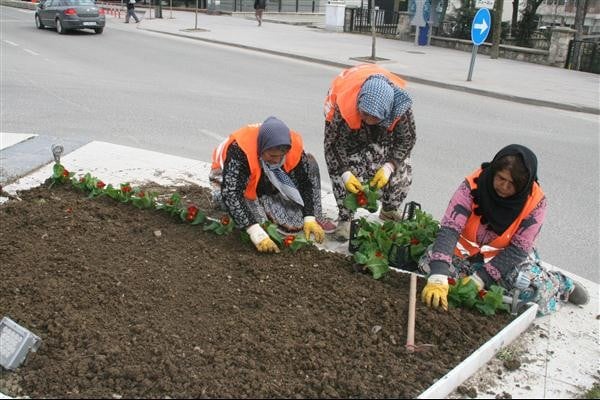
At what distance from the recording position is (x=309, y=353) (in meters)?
2.84

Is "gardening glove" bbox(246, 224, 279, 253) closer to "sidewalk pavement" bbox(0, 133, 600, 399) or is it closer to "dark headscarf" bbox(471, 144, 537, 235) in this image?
"sidewalk pavement" bbox(0, 133, 600, 399)

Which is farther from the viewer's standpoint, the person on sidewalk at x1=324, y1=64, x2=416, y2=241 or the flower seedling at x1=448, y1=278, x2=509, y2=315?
the person on sidewalk at x1=324, y1=64, x2=416, y2=241

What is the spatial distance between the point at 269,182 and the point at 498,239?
1579 mm

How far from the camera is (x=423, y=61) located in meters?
16.5

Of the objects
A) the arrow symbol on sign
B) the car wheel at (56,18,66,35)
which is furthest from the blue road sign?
the car wheel at (56,18,66,35)

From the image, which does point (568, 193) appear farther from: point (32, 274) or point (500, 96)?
point (500, 96)

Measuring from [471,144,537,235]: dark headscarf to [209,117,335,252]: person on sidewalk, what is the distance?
1181mm

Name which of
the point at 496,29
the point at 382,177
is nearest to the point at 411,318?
the point at 382,177

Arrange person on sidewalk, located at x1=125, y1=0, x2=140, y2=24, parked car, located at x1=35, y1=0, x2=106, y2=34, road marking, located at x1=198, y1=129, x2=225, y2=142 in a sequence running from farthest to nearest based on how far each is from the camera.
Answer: person on sidewalk, located at x1=125, y1=0, x2=140, y2=24, parked car, located at x1=35, y1=0, x2=106, y2=34, road marking, located at x1=198, y1=129, x2=225, y2=142

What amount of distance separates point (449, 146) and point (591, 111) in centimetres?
499

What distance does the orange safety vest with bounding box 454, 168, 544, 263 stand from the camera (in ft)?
11.0

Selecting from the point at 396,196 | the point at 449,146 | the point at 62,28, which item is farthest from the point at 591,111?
the point at 62,28

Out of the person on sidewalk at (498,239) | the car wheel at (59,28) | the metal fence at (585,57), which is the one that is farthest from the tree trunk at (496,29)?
the person on sidewalk at (498,239)

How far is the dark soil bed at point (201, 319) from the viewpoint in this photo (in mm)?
2635
